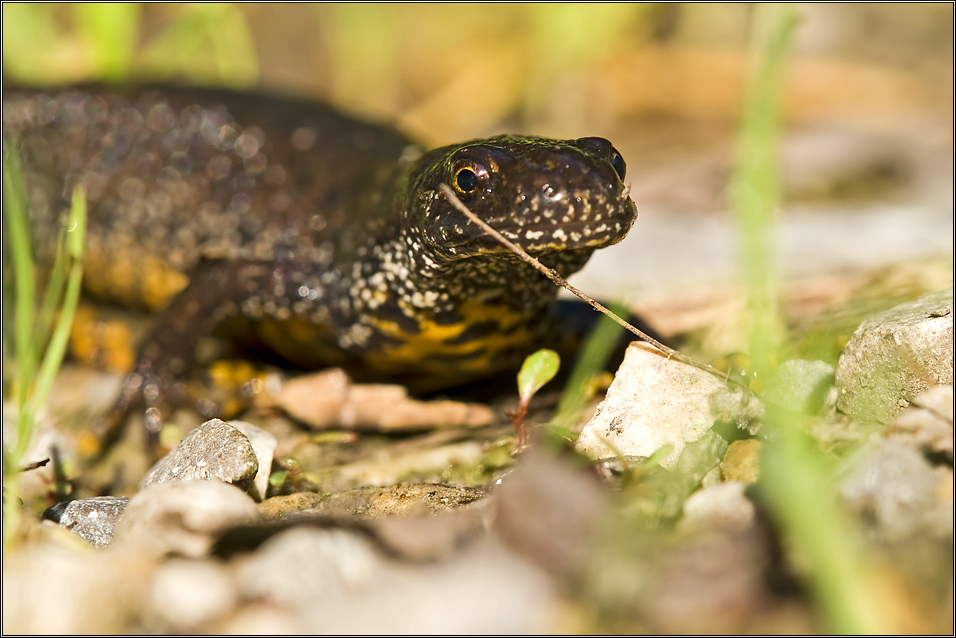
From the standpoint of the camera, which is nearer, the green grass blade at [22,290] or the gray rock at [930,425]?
the gray rock at [930,425]

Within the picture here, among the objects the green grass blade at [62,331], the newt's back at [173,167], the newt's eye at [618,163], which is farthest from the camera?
the newt's back at [173,167]

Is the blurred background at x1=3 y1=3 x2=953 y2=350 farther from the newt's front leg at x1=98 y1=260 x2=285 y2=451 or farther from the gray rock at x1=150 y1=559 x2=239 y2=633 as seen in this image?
the gray rock at x1=150 y1=559 x2=239 y2=633

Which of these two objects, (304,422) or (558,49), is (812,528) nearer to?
(304,422)

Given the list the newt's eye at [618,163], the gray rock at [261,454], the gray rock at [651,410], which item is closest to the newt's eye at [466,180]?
the newt's eye at [618,163]

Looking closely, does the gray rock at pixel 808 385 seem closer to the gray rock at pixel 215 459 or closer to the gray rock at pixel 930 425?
the gray rock at pixel 930 425

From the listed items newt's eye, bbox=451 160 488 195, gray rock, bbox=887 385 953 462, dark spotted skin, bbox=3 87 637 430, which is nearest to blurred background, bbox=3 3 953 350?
dark spotted skin, bbox=3 87 637 430

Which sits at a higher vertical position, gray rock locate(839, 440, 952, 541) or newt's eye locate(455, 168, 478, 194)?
newt's eye locate(455, 168, 478, 194)
